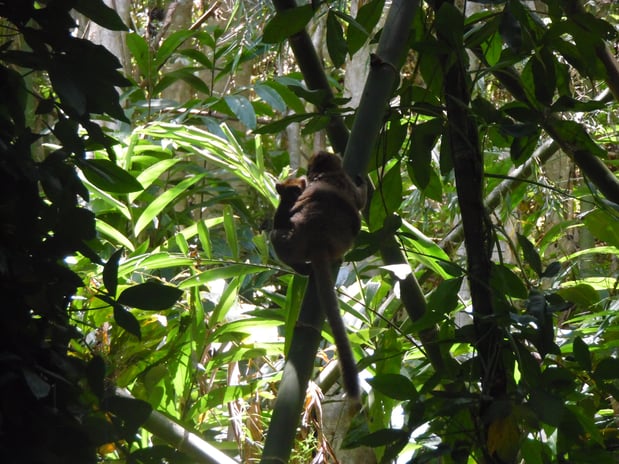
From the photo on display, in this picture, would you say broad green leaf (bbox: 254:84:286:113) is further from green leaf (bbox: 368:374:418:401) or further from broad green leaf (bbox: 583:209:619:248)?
green leaf (bbox: 368:374:418:401)

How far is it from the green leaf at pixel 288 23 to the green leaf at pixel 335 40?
225mm

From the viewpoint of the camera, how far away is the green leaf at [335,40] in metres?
1.78

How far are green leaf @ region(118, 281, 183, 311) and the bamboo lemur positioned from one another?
16.1 inches

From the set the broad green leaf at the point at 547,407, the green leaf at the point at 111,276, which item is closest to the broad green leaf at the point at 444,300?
the broad green leaf at the point at 547,407

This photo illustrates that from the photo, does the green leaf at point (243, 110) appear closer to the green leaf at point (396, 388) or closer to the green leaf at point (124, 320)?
the green leaf at point (396, 388)

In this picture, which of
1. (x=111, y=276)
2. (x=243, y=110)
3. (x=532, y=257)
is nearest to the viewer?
(x=111, y=276)

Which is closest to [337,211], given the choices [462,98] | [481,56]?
[462,98]

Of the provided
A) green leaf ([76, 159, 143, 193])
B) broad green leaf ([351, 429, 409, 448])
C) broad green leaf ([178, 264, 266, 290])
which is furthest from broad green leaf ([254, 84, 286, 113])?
broad green leaf ([351, 429, 409, 448])

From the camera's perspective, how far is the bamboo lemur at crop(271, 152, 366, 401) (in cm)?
157

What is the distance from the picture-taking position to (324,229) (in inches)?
70.4

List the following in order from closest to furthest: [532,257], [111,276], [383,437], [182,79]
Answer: [111,276]
[383,437]
[532,257]
[182,79]

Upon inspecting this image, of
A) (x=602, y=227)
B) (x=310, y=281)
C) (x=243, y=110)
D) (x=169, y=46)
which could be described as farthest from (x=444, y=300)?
(x=169, y=46)

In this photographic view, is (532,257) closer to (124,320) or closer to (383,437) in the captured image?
(383,437)

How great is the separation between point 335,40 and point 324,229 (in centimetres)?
45
